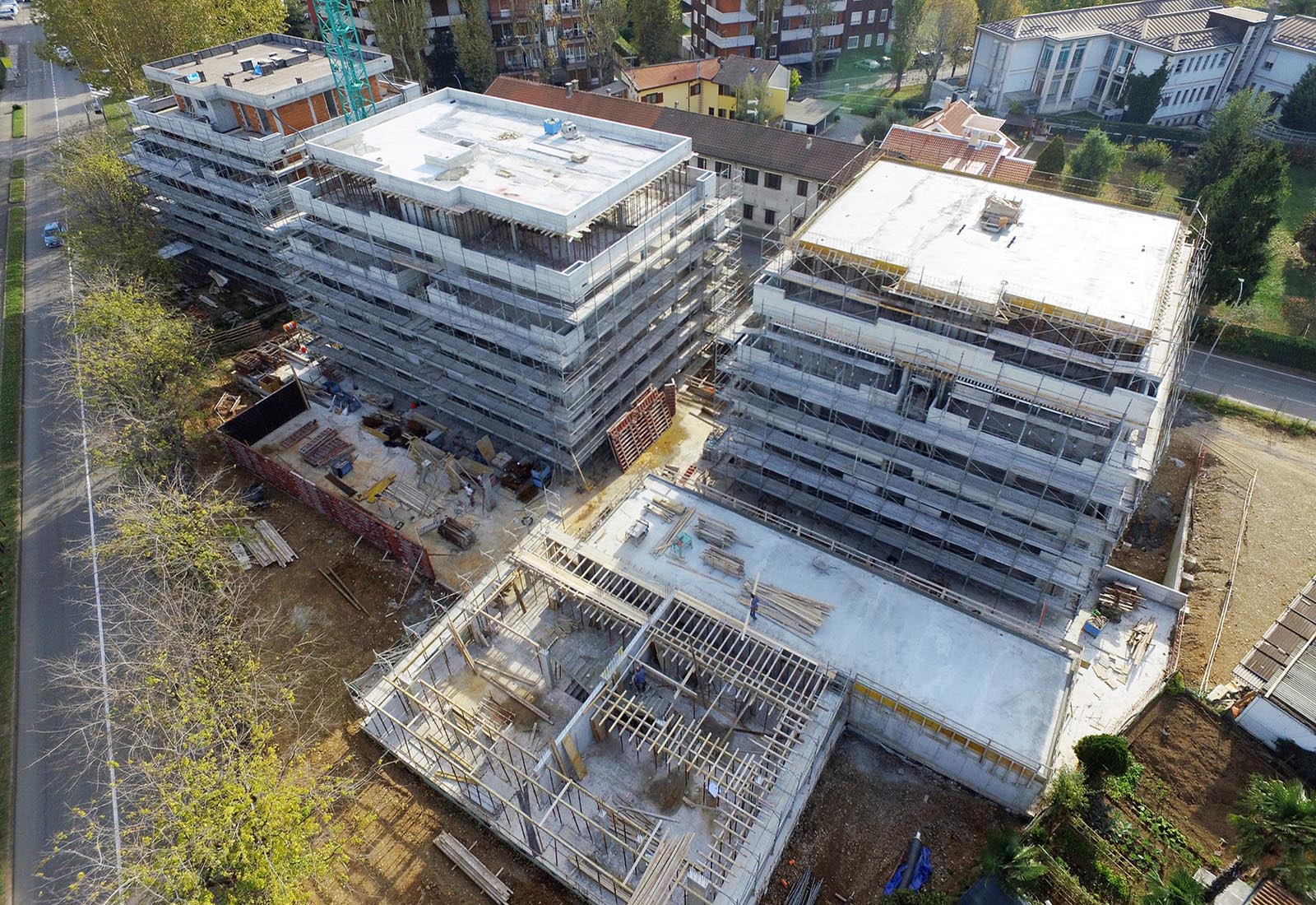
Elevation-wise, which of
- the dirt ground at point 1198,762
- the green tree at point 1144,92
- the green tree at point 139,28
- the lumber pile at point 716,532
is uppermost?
the green tree at point 139,28

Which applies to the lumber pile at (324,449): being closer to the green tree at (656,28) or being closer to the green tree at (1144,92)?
the green tree at (656,28)

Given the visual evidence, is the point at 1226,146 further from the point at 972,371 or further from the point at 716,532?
the point at 716,532

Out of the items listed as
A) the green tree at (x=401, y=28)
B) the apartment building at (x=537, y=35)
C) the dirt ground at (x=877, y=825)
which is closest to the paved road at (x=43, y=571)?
the dirt ground at (x=877, y=825)

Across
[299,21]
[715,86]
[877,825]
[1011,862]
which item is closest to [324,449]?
[877,825]

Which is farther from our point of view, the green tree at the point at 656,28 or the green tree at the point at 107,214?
the green tree at the point at 656,28

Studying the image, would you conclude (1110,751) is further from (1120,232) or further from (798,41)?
(798,41)

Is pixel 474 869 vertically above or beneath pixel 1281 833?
beneath

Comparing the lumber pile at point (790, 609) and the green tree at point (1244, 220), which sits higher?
the green tree at point (1244, 220)
